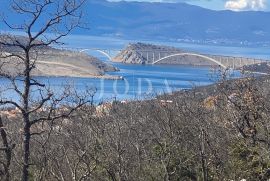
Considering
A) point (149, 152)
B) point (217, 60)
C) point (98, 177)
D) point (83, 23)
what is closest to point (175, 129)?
point (149, 152)

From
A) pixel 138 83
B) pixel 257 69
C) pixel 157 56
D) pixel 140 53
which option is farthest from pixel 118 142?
pixel 140 53

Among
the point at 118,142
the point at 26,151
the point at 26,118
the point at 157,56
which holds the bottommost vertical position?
the point at 118,142

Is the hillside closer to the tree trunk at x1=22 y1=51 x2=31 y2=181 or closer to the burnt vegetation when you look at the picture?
the burnt vegetation

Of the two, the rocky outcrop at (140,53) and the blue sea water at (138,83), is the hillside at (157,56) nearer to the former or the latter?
the rocky outcrop at (140,53)

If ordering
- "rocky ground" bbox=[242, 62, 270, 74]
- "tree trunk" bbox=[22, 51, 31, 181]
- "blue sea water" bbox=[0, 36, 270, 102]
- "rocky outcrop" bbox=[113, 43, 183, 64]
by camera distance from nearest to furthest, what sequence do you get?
"tree trunk" bbox=[22, 51, 31, 181] < "rocky ground" bbox=[242, 62, 270, 74] < "blue sea water" bbox=[0, 36, 270, 102] < "rocky outcrop" bbox=[113, 43, 183, 64]

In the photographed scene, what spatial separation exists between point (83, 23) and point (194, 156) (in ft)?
19.7

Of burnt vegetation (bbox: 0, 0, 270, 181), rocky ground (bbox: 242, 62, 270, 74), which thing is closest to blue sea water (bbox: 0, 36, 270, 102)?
rocky ground (bbox: 242, 62, 270, 74)

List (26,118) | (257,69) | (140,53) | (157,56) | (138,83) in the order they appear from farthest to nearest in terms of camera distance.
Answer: (140,53), (157,56), (138,83), (257,69), (26,118)

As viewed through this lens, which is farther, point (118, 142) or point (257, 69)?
point (257, 69)

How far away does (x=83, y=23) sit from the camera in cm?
891

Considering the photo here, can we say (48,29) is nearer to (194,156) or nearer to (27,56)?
(27,56)

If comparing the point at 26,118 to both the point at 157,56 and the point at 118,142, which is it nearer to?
the point at 118,142

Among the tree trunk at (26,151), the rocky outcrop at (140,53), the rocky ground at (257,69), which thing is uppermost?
the rocky outcrop at (140,53)

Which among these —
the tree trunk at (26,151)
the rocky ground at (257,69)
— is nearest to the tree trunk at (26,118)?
the tree trunk at (26,151)
